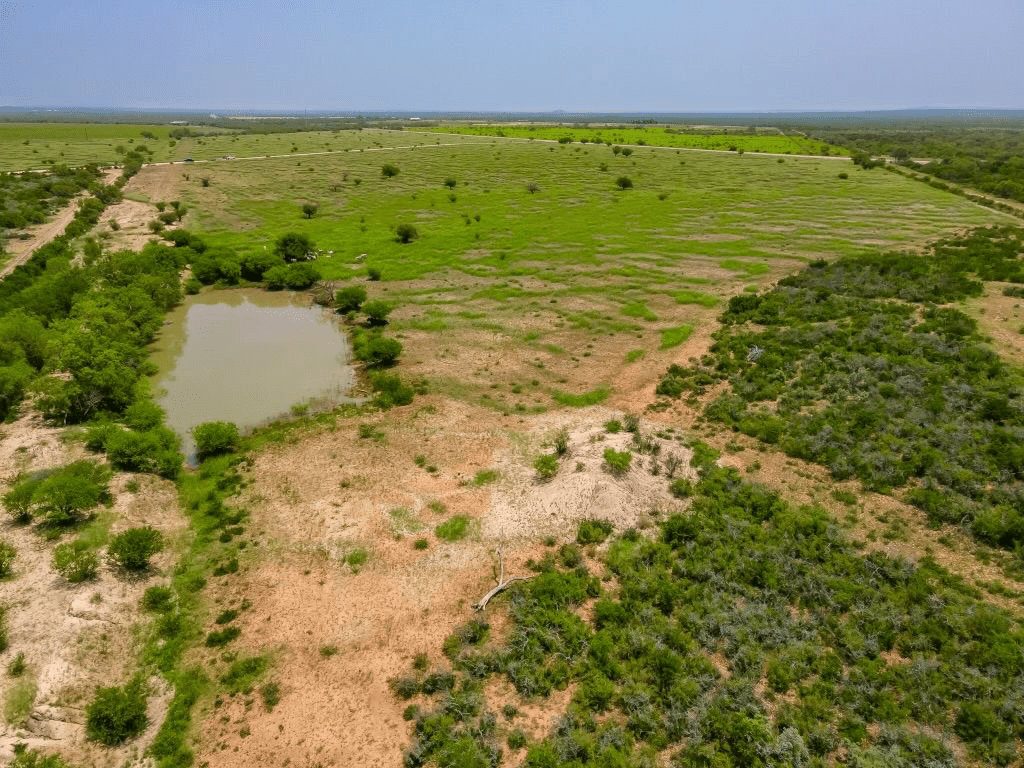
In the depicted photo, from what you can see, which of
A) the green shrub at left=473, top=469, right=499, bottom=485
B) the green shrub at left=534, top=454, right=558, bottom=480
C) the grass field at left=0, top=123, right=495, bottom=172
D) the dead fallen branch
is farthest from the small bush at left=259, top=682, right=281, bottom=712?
the grass field at left=0, top=123, right=495, bottom=172

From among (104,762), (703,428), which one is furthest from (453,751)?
(703,428)

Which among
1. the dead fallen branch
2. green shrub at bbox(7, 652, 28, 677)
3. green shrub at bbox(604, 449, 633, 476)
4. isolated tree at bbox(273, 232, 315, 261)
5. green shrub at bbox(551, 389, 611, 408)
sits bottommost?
the dead fallen branch

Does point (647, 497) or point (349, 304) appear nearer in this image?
point (647, 497)

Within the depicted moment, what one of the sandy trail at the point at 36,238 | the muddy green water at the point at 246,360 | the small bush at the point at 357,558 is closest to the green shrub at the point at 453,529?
the small bush at the point at 357,558

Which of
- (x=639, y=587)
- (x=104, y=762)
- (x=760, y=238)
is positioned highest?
(x=760, y=238)

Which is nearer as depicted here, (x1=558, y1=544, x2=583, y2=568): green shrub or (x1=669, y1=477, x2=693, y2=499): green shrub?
(x1=558, y1=544, x2=583, y2=568): green shrub

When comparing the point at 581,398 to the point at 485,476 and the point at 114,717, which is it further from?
the point at 114,717

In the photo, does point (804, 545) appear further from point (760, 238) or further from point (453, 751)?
point (760, 238)

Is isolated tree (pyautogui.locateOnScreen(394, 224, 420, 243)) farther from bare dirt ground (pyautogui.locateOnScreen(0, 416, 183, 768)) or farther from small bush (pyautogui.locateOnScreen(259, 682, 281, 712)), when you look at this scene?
small bush (pyautogui.locateOnScreen(259, 682, 281, 712))
